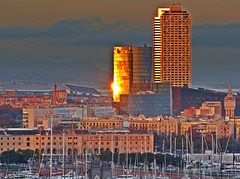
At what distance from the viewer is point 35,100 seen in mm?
195875

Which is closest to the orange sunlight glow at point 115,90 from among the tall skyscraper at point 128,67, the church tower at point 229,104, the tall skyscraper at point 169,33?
the tall skyscraper at point 128,67

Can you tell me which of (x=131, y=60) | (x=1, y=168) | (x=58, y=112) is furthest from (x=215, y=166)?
(x=131, y=60)

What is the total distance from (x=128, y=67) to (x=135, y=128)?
158ft

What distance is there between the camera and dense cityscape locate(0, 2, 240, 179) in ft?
283

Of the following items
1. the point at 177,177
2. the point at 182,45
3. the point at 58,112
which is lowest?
the point at 177,177

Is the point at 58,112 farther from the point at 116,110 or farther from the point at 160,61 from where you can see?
the point at 160,61

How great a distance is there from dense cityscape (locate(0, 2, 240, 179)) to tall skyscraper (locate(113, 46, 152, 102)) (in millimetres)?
143

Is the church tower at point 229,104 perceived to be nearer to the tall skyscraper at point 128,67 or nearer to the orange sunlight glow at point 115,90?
the tall skyscraper at point 128,67

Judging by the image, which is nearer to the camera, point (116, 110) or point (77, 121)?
point (77, 121)

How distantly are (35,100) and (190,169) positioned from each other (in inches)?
4270

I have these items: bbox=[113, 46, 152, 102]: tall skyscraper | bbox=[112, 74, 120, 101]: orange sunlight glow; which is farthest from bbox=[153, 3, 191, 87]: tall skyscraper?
bbox=[112, 74, 120, 101]: orange sunlight glow

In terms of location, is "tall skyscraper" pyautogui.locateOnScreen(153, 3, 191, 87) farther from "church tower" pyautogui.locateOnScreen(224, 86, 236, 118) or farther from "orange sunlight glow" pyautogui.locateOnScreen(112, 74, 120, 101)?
"church tower" pyautogui.locateOnScreen(224, 86, 236, 118)

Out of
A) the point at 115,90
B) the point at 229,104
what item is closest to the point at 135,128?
the point at 115,90

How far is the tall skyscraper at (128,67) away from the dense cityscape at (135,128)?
143 millimetres
